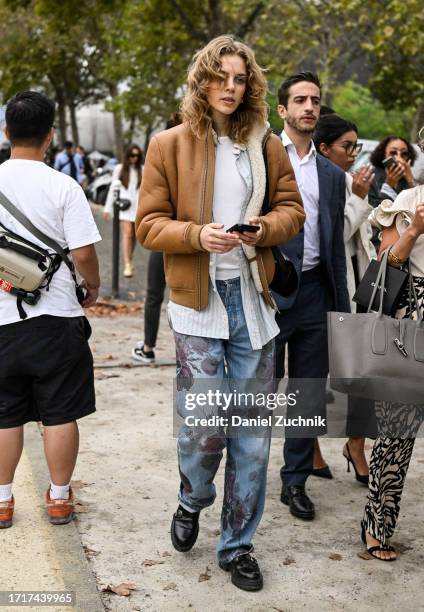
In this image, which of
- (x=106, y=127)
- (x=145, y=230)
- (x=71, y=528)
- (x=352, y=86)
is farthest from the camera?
(x=106, y=127)

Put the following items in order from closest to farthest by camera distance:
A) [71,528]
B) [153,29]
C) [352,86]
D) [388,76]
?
[71,528], [153,29], [388,76], [352,86]

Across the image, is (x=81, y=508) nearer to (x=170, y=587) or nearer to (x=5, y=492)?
(x=5, y=492)

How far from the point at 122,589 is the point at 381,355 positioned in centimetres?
140

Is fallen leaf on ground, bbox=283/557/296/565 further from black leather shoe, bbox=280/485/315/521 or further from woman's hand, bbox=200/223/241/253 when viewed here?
woman's hand, bbox=200/223/241/253

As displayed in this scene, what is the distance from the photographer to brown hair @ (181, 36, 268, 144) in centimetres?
388

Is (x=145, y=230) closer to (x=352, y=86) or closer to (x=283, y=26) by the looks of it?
(x=283, y=26)

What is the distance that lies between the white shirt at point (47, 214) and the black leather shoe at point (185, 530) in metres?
1.04

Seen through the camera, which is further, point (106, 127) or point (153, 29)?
point (106, 127)

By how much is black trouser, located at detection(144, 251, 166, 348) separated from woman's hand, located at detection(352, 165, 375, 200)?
9.21ft

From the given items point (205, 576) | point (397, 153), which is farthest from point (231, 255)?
point (397, 153)

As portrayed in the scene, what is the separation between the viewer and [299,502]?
4898 mm

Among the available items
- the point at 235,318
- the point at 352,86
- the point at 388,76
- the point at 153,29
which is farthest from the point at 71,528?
the point at 352,86

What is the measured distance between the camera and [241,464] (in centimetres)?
409

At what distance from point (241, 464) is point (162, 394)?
3131 millimetres
